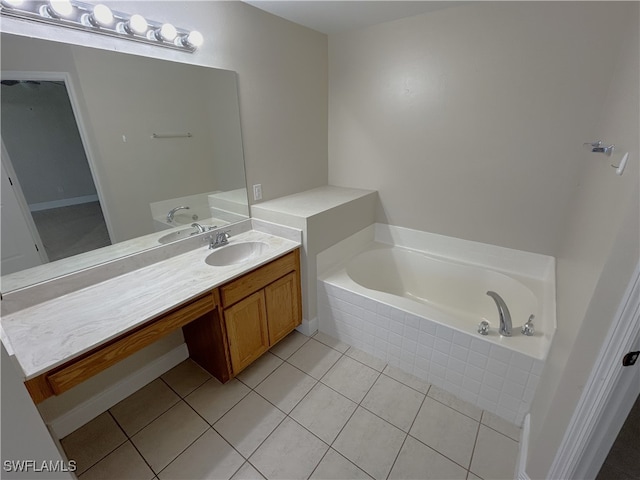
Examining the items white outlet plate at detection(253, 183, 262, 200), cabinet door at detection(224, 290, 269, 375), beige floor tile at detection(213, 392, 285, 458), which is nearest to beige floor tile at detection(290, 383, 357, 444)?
beige floor tile at detection(213, 392, 285, 458)

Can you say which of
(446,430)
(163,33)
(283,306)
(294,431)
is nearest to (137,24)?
(163,33)

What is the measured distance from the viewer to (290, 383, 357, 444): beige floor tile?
4.98ft

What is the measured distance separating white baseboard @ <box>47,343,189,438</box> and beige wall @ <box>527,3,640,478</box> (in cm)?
199

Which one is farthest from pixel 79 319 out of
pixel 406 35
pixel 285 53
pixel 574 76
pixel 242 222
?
pixel 574 76

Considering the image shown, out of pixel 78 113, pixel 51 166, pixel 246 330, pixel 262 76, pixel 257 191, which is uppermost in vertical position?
pixel 262 76

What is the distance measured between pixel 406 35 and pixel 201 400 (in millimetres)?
2821

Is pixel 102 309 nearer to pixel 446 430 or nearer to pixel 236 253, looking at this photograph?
pixel 236 253

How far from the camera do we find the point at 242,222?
2125 mm

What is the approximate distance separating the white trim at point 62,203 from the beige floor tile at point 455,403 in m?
2.17

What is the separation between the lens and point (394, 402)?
5.49 ft

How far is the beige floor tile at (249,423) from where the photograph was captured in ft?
4.80

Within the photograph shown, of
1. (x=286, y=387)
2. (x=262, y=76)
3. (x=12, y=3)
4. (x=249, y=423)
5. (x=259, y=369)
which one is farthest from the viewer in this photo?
(x=262, y=76)

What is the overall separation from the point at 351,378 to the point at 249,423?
2.18 feet

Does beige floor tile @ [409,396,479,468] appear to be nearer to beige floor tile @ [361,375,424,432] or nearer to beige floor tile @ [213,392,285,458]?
beige floor tile @ [361,375,424,432]
